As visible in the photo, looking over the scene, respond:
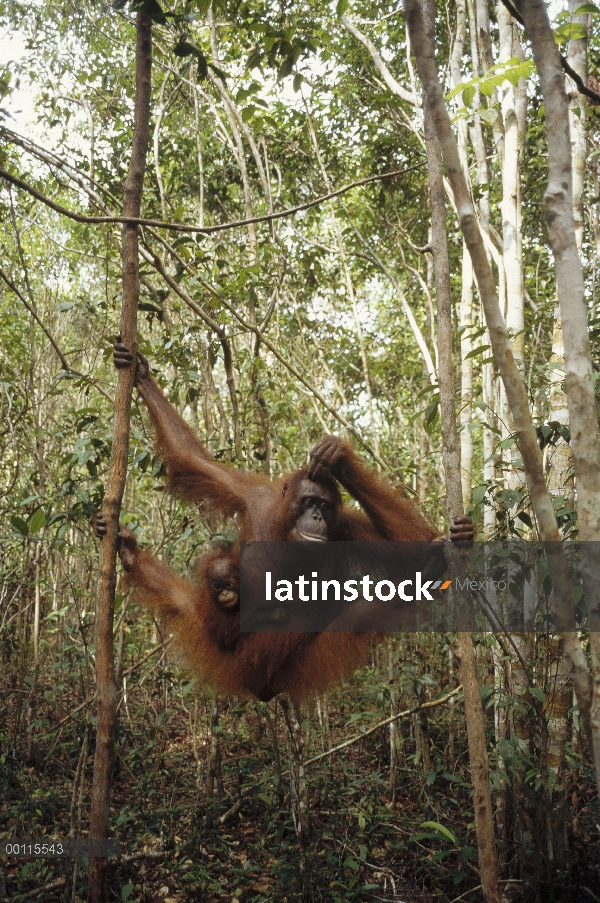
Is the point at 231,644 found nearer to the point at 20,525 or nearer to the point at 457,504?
the point at 20,525

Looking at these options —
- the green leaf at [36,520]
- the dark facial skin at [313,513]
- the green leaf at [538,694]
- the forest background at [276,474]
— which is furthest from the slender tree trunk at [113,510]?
the green leaf at [538,694]

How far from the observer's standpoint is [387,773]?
14.8ft

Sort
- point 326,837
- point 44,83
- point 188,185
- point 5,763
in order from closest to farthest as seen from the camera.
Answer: point 326,837
point 5,763
point 44,83
point 188,185

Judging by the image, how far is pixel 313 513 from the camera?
3.06 metres

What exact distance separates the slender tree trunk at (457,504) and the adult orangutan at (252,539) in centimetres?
78

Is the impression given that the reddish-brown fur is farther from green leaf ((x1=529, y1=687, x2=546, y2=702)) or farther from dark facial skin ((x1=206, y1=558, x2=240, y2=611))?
green leaf ((x1=529, y1=687, x2=546, y2=702))

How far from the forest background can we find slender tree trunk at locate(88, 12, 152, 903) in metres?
0.26

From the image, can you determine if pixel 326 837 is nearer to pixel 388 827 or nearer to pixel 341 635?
pixel 388 827

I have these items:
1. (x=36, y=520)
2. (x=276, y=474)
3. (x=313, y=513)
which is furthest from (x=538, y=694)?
(x=276, y=474)

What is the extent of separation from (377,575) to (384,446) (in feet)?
17.1

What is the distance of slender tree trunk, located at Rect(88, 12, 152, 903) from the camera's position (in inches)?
87.3

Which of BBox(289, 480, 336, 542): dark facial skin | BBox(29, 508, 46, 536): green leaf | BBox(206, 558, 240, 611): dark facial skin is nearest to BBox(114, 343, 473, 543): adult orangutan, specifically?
BBox(289, 480, 336, 542): dark facial skin

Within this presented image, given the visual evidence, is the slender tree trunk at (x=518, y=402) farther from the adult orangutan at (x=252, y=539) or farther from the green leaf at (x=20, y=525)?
the green leaf at (x=20, y=525)

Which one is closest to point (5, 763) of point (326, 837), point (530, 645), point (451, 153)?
point (326, 837)
